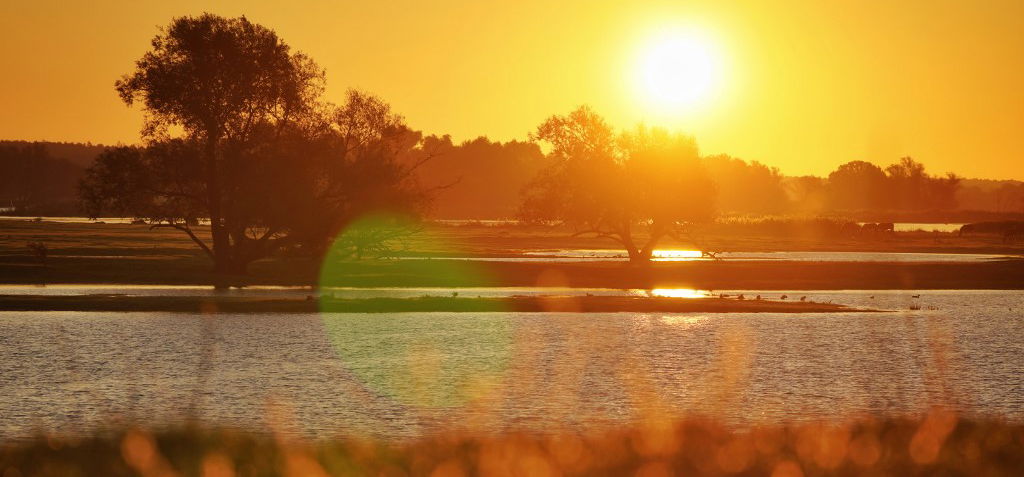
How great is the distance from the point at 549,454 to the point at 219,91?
5466 centimetres

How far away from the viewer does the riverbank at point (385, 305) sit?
4856cm

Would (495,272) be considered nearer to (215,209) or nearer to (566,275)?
(566,275)

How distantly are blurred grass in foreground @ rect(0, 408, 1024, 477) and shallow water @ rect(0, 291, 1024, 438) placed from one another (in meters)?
2.56

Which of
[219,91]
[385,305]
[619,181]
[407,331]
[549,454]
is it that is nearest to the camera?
[549,454]

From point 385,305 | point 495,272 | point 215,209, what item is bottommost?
point 385,305

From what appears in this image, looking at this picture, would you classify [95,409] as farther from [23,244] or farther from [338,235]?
[23,244]

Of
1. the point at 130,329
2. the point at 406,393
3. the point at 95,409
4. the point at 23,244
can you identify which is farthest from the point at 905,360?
the point at 23,244

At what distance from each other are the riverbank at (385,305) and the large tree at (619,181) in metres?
34.6

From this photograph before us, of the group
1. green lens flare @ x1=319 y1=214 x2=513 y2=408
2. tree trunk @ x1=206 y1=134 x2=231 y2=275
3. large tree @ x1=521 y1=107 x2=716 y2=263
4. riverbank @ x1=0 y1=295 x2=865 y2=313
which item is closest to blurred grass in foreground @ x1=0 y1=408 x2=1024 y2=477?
green lens flare @ x1=319 y1=214 x2=513 y2=408

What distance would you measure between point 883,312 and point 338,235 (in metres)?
36.5

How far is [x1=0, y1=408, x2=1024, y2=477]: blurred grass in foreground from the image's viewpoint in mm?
17875

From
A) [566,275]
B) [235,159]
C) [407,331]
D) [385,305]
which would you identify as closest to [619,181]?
[566,275]

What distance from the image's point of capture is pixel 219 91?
227ft

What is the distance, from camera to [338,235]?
74.8m
